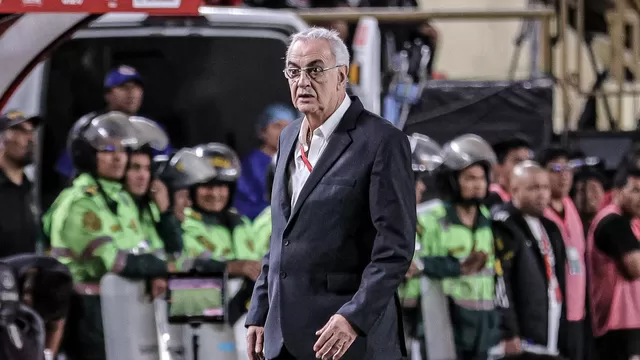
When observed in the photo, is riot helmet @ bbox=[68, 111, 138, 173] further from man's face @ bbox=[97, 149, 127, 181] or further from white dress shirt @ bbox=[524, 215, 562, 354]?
white dress shirt @ bbox=[524, 215, 562, 354]

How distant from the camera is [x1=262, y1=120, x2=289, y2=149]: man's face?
29.1ft

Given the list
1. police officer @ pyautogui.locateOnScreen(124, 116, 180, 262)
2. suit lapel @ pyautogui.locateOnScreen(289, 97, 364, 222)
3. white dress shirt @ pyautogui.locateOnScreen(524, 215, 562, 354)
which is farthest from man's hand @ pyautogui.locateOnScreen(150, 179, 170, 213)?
suit lapel @ pyautogui.locateOnScreen(289, 97, 364, 222)

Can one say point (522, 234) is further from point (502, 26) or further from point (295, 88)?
point (502, 26)

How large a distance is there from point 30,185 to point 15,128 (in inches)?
15.3

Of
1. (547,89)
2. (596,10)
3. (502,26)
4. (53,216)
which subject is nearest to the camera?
(53,216)

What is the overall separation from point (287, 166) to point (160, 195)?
149 inches

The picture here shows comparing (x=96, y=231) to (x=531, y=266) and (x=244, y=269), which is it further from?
(x=531, y=266)

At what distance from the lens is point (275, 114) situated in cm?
891

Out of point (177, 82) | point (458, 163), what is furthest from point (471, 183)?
point (177, 82)

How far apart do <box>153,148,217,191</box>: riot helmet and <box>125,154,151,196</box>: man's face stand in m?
0.23

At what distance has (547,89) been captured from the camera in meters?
11.3

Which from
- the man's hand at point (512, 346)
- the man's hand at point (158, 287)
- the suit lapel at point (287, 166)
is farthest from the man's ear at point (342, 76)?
the man's hand at point (512, 346)

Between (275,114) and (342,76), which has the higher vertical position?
(342,76)

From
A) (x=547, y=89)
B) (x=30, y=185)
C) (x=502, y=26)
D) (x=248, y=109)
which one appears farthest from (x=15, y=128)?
(x=502, y=26)
